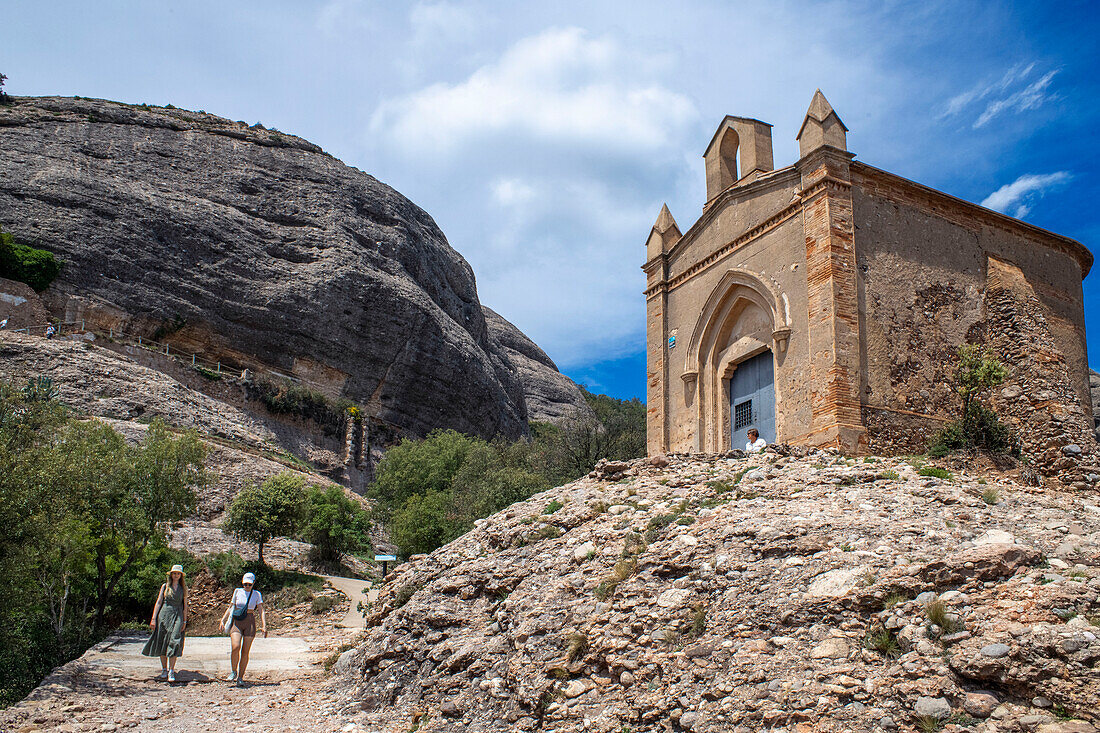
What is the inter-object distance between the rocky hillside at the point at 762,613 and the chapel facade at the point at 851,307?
2.32m

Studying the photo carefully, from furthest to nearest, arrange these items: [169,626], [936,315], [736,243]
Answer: [736,243] < [936,315] < [169,626]

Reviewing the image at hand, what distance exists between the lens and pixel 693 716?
629cm

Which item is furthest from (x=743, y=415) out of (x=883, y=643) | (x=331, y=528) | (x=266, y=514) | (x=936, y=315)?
(x=331, y=528)

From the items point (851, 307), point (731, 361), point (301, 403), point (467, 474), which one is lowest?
point (467, 474)

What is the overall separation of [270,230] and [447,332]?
38.3 feet

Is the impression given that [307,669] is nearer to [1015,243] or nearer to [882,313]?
[882,313]

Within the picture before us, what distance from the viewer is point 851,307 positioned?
13.1 metres

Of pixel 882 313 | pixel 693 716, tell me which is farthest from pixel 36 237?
pixel 693 716

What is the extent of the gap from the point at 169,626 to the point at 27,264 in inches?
1263

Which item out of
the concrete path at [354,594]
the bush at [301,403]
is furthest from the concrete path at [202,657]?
the bush at [301,403]

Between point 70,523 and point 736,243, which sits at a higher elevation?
point 736,243

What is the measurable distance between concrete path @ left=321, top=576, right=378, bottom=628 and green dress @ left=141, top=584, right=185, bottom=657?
610cm

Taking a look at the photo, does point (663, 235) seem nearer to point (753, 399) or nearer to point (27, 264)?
point (753, 399)

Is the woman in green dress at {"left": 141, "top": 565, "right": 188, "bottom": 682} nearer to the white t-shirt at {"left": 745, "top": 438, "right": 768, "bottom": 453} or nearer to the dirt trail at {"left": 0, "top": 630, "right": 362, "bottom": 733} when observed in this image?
the dirt trail at {"left": 0, "top": 630, "right": 362, "bottom": 733}
